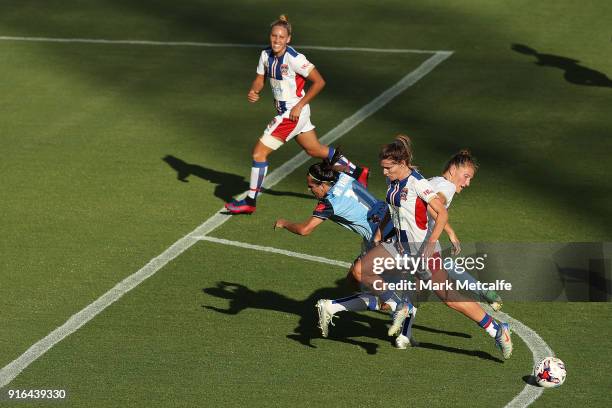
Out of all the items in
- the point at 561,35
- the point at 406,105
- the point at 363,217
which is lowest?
the point at 363,217

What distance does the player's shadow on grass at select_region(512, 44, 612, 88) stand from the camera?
67.2 ft

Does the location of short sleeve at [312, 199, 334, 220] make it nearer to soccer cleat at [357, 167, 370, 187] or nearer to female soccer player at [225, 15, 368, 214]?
female soccer player at [225, 15, 368, 214]

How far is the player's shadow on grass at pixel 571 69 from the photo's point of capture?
20484 millimetres

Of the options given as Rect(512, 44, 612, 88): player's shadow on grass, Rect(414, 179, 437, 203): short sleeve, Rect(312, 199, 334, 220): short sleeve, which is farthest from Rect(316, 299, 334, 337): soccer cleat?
Rect(512, 44, 612, 88): player's shadow on grass

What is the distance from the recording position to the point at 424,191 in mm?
10875

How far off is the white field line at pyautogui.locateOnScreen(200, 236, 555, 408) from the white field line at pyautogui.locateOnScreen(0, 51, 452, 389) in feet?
1.63

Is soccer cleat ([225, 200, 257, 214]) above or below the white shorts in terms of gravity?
below

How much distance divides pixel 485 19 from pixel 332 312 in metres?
13.7

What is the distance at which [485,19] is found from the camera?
24078 mm

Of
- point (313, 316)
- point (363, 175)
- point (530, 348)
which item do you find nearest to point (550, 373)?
point (530, 348)

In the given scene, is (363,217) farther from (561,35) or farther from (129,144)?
(561,35)

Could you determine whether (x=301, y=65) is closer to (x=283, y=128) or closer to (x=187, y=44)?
(x=283, y=128)

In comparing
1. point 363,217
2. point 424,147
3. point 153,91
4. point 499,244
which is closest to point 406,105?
point 424,147

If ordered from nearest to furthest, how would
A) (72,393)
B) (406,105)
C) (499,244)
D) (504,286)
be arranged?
(72,393) < (504,286) < (499,244) < (406,105)
